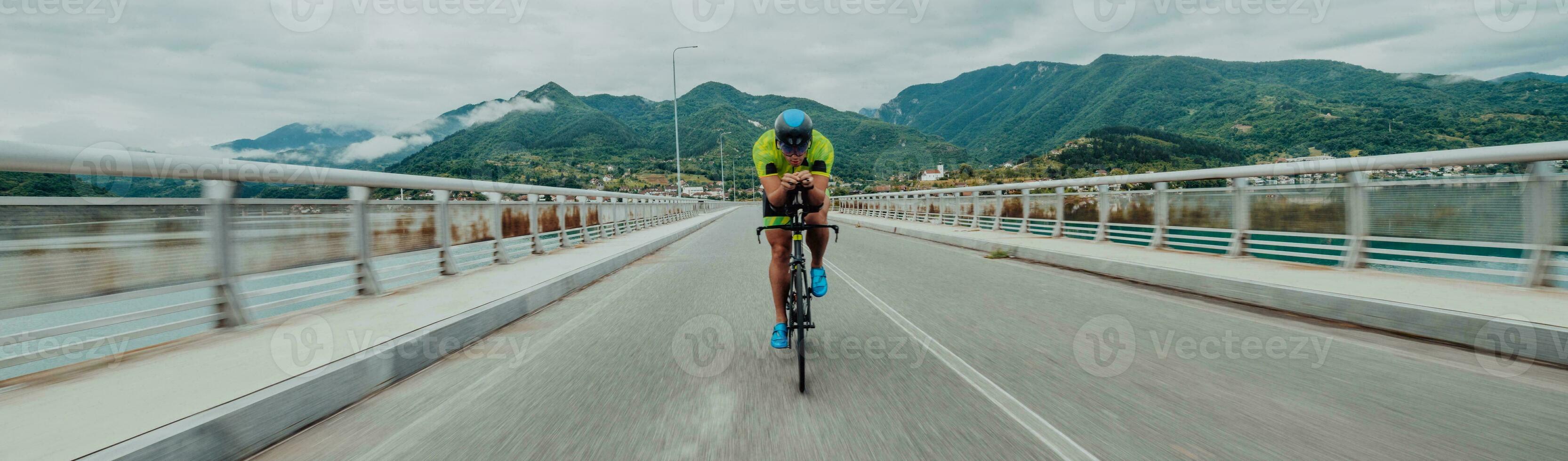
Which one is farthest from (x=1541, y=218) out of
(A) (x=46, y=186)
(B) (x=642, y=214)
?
(B) (x=642, y=214)

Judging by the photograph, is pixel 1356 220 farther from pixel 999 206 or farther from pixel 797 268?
pixel 999 206

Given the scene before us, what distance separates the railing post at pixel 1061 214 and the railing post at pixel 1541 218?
8.56 meters

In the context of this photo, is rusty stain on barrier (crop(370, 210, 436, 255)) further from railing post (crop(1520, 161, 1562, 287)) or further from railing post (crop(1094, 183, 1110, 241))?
railing post (crop(1094, 183, 1110, 241))

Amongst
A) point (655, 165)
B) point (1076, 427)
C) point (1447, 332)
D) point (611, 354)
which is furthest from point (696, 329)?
point (655, 165)

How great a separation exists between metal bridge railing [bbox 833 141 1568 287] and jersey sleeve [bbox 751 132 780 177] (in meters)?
6.41

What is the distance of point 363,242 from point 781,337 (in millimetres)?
4370

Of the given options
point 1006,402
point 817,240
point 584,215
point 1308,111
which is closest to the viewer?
point 1006,402

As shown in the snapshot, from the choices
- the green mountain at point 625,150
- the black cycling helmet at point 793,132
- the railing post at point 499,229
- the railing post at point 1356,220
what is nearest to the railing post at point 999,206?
the railing post at point 1356,220

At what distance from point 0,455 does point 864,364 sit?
12.7 ft

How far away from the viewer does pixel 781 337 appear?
15.6ft

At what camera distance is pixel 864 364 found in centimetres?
441

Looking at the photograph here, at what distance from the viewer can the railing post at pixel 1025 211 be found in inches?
626

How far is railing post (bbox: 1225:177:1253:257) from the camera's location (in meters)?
9.23

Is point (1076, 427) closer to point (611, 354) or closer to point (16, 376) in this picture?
point (611, 354)
